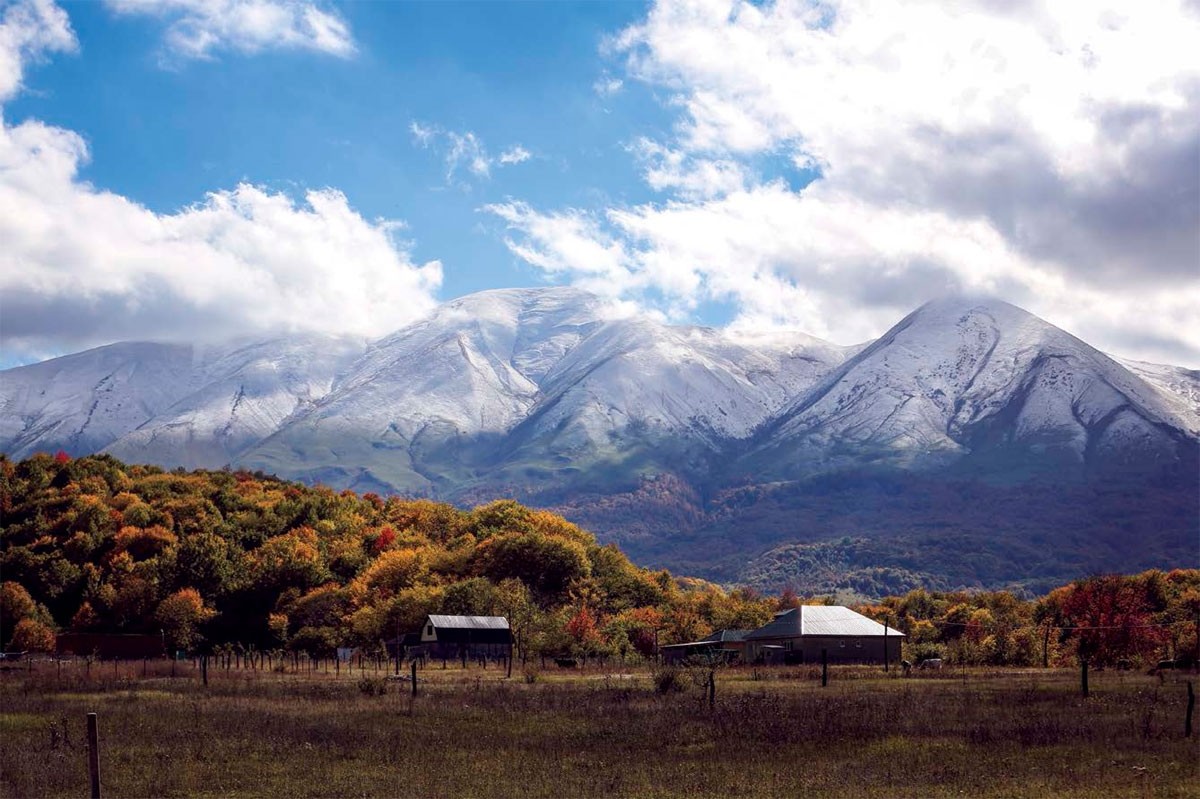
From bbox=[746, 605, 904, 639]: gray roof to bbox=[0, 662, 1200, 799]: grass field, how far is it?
1920 inches

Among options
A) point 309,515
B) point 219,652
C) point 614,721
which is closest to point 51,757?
point 614,721

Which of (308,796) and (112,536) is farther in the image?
(112,536)

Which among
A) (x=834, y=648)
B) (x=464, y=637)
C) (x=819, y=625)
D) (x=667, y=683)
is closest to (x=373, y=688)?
(x=667, y=683)

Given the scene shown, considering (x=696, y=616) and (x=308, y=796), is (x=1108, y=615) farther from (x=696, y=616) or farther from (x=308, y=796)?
(x=308, y=796)

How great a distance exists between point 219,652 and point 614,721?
60.4m

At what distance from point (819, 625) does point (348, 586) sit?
53564mm

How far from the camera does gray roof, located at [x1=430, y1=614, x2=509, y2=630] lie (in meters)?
107

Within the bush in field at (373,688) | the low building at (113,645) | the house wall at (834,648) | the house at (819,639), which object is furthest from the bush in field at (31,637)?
the bush in field at (373,688)

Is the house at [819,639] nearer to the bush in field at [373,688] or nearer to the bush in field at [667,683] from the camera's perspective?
the bush in field at [667,683]

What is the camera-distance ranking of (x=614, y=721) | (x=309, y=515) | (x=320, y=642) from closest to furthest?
1. (x=614, y=721)
2. (x=320, y=642)
3. (x=309, y=515)

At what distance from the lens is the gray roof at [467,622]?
107m

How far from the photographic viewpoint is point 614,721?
4281 cm

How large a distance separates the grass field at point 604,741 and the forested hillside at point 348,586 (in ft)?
148

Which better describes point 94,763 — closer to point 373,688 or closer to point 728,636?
point 373,688
